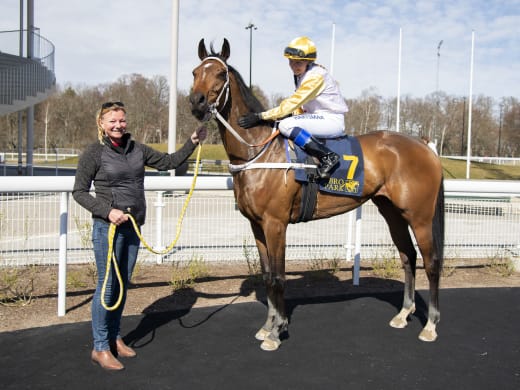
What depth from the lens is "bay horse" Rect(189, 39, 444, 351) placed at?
12.2 ft

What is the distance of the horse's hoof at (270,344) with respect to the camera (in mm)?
3604

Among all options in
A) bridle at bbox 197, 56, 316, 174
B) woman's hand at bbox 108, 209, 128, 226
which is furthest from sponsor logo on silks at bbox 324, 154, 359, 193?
woman's hand at bbox 108, 209, 128, 226

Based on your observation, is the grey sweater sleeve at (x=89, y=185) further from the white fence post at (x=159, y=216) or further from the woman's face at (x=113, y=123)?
the white fence post at (x=159, y=216)

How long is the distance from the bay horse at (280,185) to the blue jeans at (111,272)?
996 millimetres

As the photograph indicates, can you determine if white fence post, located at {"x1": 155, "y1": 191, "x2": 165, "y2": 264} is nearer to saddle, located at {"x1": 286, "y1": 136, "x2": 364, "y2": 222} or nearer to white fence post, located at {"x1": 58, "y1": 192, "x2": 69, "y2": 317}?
white fence post, located at {"x1": 58, "y1": 192, "x2": 69, "y2": 317}

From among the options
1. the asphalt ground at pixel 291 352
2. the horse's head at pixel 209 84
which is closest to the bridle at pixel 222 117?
the horse's head at pixel 209 84

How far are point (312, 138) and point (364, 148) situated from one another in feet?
2.07

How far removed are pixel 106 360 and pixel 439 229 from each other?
311cm

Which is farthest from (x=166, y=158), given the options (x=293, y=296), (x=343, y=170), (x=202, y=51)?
(x=293, y=296)

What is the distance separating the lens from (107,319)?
3365mm

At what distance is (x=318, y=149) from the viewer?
3809mm

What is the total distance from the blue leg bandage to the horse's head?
0.63m

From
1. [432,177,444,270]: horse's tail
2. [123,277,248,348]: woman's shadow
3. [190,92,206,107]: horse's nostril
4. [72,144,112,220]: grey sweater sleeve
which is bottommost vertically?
[123,277,248,348]: woman's shadow

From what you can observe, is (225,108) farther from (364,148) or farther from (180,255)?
(180,255)
